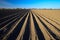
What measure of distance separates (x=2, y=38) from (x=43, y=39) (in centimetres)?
243

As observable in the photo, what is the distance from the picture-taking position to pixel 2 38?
22.8ft

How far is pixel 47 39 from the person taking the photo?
6.83 metres

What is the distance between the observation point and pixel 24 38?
6.96 meters

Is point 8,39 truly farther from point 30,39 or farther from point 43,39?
point 43,39

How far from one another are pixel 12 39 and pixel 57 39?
267 cm

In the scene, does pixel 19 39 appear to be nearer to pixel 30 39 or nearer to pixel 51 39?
pixel 30 39

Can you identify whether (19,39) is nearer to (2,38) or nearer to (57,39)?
(2,38)

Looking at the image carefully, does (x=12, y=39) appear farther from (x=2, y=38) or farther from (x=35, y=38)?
(x=35, y=38)

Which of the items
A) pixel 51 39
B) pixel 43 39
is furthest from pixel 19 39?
pixel 51 39

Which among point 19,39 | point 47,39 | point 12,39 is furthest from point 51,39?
point 12,39

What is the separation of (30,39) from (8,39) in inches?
50.4

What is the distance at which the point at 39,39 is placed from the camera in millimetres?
6855

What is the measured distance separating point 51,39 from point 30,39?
4.03 feet

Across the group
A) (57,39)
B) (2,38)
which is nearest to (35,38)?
(57,39)
